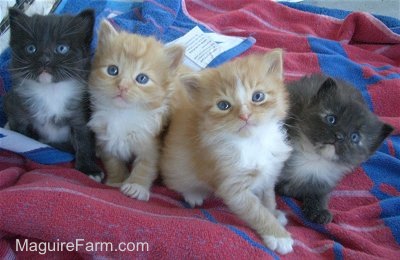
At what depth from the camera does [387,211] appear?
1.38 meters

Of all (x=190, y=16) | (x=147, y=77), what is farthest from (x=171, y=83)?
(x=190, y=16)

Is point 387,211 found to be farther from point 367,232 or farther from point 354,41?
point 354,41

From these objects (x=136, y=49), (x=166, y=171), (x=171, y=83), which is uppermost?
(x=136, y=49)

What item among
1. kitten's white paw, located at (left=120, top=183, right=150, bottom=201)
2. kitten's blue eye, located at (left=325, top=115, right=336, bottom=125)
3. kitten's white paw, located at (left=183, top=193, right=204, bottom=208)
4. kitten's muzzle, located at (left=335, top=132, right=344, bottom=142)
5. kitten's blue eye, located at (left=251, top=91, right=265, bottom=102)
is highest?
kitten's blue eye, located at (left=251, top=91, right=265, bottom=102)

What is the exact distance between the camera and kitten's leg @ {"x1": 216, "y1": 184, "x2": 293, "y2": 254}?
1160 millimetres

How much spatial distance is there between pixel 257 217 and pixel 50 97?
78 centimetres

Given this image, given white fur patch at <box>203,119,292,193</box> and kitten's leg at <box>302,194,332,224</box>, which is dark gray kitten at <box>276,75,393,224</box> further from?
white fur patch at <box>203,119,292,193</box>

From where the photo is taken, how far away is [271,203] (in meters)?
1.35

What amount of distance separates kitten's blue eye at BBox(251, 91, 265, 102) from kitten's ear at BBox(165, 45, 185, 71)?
1.05ft

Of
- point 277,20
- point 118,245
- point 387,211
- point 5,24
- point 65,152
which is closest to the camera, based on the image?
point 118,245

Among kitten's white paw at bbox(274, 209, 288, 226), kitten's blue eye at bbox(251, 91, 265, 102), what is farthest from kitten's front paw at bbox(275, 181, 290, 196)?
kitten's blue eye at bbox(251, 91, 265, 102)

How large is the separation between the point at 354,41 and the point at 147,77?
1375 millimetres

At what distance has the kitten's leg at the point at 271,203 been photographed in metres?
1.34

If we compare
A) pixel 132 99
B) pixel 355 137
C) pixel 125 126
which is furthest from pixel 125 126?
pixel 355 137
